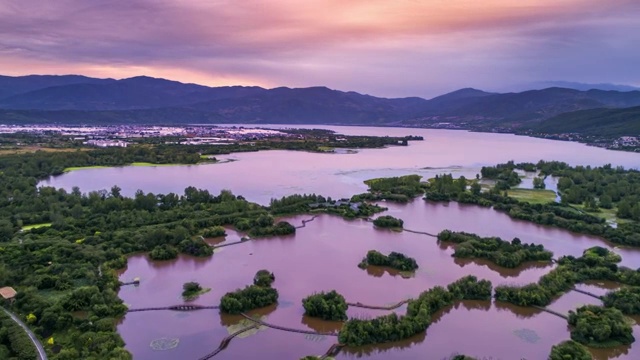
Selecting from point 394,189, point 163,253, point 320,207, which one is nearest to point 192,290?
point 163,253

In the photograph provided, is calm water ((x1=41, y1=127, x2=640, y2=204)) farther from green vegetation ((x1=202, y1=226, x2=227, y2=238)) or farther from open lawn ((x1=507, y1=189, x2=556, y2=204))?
open lawn ((x1=507, y1=189, x2=556, y2=204))

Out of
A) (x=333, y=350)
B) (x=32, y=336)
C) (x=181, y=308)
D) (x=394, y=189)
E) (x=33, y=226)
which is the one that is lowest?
(x=333, y=350)

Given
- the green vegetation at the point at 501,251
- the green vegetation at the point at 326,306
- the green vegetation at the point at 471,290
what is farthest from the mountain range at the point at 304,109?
the green vegetation at the point at 326,306

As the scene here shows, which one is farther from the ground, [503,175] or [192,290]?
[503,175]

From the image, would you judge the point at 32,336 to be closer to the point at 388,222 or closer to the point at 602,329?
the point at 602,329

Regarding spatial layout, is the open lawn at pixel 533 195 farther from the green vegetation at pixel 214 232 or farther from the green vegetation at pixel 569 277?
the green vegetation at pixel 214 232

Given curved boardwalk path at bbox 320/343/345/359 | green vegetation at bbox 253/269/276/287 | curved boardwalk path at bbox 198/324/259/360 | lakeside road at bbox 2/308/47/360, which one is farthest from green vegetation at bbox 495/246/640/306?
lakeside road at bbox 2/308/47/360
